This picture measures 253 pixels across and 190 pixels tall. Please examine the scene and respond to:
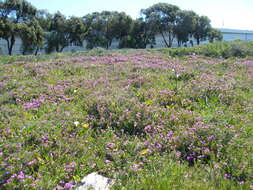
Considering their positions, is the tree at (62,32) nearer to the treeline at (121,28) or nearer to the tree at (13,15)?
the treeline at (121,28)

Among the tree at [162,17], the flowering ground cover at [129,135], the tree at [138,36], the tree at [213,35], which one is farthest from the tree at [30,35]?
the flowering ground cover at [129,135]

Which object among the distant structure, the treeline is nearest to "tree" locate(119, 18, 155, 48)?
the treeline

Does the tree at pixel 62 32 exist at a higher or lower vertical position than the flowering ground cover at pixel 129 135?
higher

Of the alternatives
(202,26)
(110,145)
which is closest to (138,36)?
(202,26)

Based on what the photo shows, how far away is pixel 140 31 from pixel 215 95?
4633cm

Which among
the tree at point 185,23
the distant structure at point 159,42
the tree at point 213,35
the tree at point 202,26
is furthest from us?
the tree at point 213,35

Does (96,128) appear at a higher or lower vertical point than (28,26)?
lower

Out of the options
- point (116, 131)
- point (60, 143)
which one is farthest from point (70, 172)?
point (116, 131)

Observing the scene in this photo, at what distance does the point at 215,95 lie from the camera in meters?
7.34

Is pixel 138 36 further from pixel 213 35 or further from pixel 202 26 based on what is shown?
pixel 213 35

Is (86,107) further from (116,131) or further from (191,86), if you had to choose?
(191,86)

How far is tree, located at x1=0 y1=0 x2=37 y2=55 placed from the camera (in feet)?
124

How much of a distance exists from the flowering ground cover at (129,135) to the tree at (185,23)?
42.6 metres

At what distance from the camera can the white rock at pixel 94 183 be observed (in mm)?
3738
